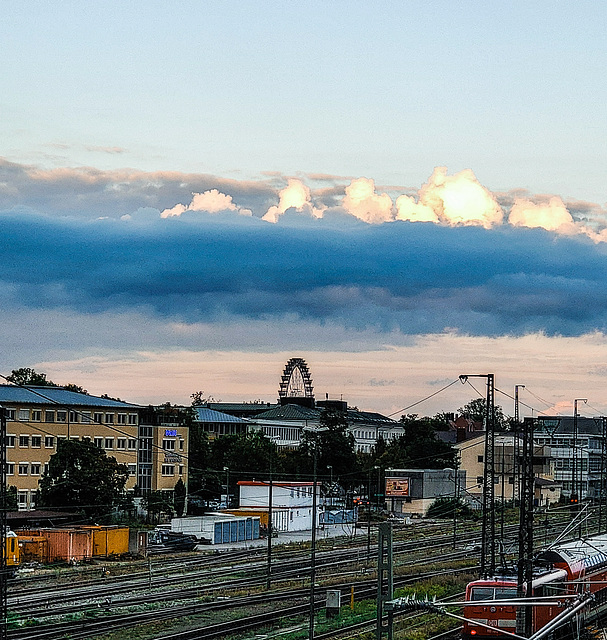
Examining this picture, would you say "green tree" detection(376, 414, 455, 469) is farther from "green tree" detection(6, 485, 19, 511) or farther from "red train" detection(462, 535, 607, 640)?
"red train" detection(462, 535, 607, 640)

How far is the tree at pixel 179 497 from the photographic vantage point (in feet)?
326

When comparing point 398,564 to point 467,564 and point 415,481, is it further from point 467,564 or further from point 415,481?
point 415,481

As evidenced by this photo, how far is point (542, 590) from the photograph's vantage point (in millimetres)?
35188

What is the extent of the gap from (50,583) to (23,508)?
1351 inches

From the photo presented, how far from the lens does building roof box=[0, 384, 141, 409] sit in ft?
315

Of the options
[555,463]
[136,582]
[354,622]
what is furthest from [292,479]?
[354,622]

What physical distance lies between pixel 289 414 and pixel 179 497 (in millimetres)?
92541

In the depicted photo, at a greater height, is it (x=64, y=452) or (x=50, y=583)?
(x=64, y=452)

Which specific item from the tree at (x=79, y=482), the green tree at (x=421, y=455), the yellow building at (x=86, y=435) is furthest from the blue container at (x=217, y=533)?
the green tree at (x=421, y=455)

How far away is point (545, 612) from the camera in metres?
35.1

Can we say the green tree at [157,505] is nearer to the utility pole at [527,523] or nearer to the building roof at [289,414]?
the utility pole at [527,523]

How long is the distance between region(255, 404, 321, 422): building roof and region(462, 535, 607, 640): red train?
479 ft

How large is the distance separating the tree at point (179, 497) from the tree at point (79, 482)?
15285 mm

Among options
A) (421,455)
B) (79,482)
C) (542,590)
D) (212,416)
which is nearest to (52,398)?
(79,482)
